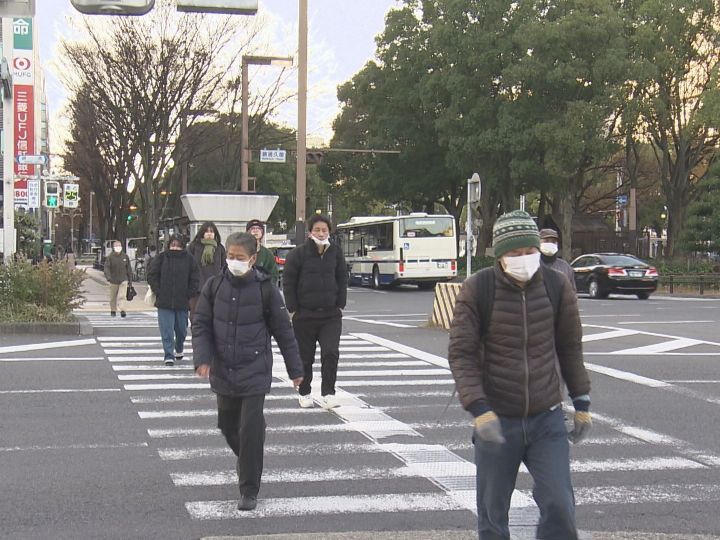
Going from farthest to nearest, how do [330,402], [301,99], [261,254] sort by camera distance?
[301,99] → [261,254] → [330,402]

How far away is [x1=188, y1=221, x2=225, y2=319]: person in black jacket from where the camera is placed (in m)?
12.6

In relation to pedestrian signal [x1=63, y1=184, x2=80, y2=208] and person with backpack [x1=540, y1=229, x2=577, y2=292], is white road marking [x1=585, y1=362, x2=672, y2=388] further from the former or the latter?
pedestrian signal [x1=63, y1=184, x2=80, y2=208]

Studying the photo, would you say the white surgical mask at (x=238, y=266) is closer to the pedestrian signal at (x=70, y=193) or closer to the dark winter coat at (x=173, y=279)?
the dark winter coat at (x=173, y=279)

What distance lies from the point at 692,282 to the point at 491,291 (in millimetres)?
33635

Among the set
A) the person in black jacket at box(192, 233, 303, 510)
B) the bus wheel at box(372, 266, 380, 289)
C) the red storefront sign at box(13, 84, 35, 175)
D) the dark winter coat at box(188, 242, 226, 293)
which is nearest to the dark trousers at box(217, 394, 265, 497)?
the person in black jacket at box(192, 233, 303, 510)

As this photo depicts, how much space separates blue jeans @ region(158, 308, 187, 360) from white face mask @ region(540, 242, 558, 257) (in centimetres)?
529

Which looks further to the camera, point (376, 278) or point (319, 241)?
point (376, 278)

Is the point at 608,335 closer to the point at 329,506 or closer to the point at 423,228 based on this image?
the point at 329,506

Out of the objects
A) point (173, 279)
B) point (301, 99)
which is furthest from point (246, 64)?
point (173, 279)

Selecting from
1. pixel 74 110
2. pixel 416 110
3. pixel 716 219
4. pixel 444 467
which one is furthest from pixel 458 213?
pixel 444 467

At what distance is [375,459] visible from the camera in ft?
23.2

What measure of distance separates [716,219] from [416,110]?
16865mm

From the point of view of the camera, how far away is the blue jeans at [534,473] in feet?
13.0

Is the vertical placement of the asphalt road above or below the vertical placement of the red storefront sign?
below
